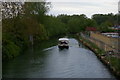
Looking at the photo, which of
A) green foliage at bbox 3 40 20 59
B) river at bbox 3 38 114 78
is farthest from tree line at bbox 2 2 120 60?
river at bbox 3 38 114 78

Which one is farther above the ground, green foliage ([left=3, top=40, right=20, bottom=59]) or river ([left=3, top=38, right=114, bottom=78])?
green foliage ([left=3, top=40, right=20, bottom=59])

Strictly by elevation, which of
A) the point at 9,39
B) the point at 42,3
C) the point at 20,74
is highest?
the point at 42,3

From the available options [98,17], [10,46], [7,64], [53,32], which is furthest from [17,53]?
[98,17]

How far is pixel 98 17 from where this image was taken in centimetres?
4947

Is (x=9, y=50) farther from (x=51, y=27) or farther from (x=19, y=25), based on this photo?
(x=51, y=27)

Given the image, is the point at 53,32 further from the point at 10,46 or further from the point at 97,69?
the point at 97,69

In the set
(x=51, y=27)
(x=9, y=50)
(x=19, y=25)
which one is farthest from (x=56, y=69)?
(x=51, y=27)

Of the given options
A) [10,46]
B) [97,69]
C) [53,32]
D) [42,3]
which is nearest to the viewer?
[97,69]

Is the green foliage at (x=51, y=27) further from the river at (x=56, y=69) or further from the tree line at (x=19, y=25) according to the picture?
the river at (x=56, y=69)

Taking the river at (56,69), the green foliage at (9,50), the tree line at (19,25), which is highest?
the tree line at (19,25)

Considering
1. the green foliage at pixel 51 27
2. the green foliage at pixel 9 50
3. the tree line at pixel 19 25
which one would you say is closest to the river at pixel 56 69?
the green foliage at pixel 9 50

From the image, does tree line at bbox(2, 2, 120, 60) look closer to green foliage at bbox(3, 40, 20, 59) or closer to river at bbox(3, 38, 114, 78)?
green foliage at bbox(3, 40, 20, 59)

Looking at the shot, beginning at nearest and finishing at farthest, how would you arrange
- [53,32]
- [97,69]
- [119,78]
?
[119,78]
[97,69]
[53,32]

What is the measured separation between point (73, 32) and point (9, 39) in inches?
1005
